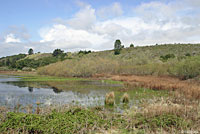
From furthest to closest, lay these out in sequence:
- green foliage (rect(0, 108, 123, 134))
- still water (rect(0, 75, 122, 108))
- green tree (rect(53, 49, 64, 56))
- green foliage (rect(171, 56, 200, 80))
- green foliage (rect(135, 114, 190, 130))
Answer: green tree (rect(53, 49, 64, 56)), green foliage (rect(171, 56, 200, 80)), still water (rect(0, 75, 122, 108)), green foliage (rect(135, 114, 190, 130)), green foliage (rect(0, 108, 123, 134))

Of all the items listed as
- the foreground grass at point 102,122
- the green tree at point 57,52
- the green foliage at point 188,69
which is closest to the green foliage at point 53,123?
the foreground grass at point 102,122

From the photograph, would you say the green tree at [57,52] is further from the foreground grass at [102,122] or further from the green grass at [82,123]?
the green grass at [82,123]

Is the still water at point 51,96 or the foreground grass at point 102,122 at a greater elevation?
the foreground grass at point 102,122

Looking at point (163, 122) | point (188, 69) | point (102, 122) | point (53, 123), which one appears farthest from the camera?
point (188, 69)

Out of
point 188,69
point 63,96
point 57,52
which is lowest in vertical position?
point 63,96

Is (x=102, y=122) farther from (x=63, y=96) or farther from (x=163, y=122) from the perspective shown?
(x=63, y=96)

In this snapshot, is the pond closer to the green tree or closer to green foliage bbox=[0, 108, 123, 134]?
green foliage bbox=[0, 108, 123, 134]

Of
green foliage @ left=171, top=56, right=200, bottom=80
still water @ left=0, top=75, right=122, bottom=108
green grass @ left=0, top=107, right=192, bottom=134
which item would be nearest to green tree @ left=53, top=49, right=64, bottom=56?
green foliage @ left=171, top=56, right=200, bottom=80

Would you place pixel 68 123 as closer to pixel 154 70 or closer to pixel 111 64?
pixel 154 70

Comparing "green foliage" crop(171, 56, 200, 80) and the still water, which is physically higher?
"green foliage" crop(171, 56, 200, 80)

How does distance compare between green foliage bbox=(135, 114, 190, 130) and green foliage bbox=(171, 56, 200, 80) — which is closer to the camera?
green foliage bbox=(135, 114, 190, 130)

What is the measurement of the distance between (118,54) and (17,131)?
81.0 metres

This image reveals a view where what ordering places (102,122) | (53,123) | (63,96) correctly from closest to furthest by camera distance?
(53,123)
(102,122)
(63,96)

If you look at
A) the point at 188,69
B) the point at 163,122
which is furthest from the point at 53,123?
the point at 188,69
